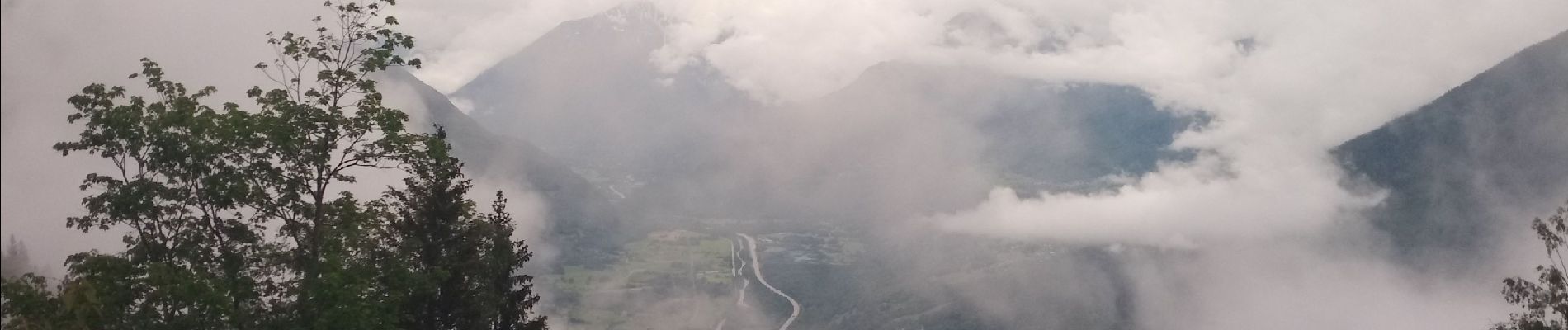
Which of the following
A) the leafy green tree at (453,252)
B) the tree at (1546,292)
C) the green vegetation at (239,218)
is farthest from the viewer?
the tree at (1546,292)

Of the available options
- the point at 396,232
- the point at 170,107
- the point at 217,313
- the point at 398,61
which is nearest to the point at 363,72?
the point at 398,61

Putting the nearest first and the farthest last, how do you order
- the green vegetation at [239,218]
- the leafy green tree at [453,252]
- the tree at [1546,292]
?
the green vegetation at [239,218] → the leafy green tree at [453,252] → the tree at [1546,292]

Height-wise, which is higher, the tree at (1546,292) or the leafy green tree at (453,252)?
the leafy green tree at (453,252)

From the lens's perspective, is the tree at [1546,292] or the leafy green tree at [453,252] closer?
the leafy green tree at [453,252]

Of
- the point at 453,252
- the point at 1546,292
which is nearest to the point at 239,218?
the point at 453,252

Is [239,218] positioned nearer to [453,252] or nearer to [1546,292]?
[453,252]

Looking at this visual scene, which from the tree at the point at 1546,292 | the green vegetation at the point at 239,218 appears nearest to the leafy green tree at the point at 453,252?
the green vegetation at the point at 239,218

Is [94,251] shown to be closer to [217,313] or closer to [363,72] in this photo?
[217,313]

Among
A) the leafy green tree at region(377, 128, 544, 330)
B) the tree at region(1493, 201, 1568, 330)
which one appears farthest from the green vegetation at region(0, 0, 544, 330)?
the tree at region(1493, 201, 1568, 330)

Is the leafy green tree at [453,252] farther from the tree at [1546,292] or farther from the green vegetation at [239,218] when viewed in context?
the tree at [1546,292]
